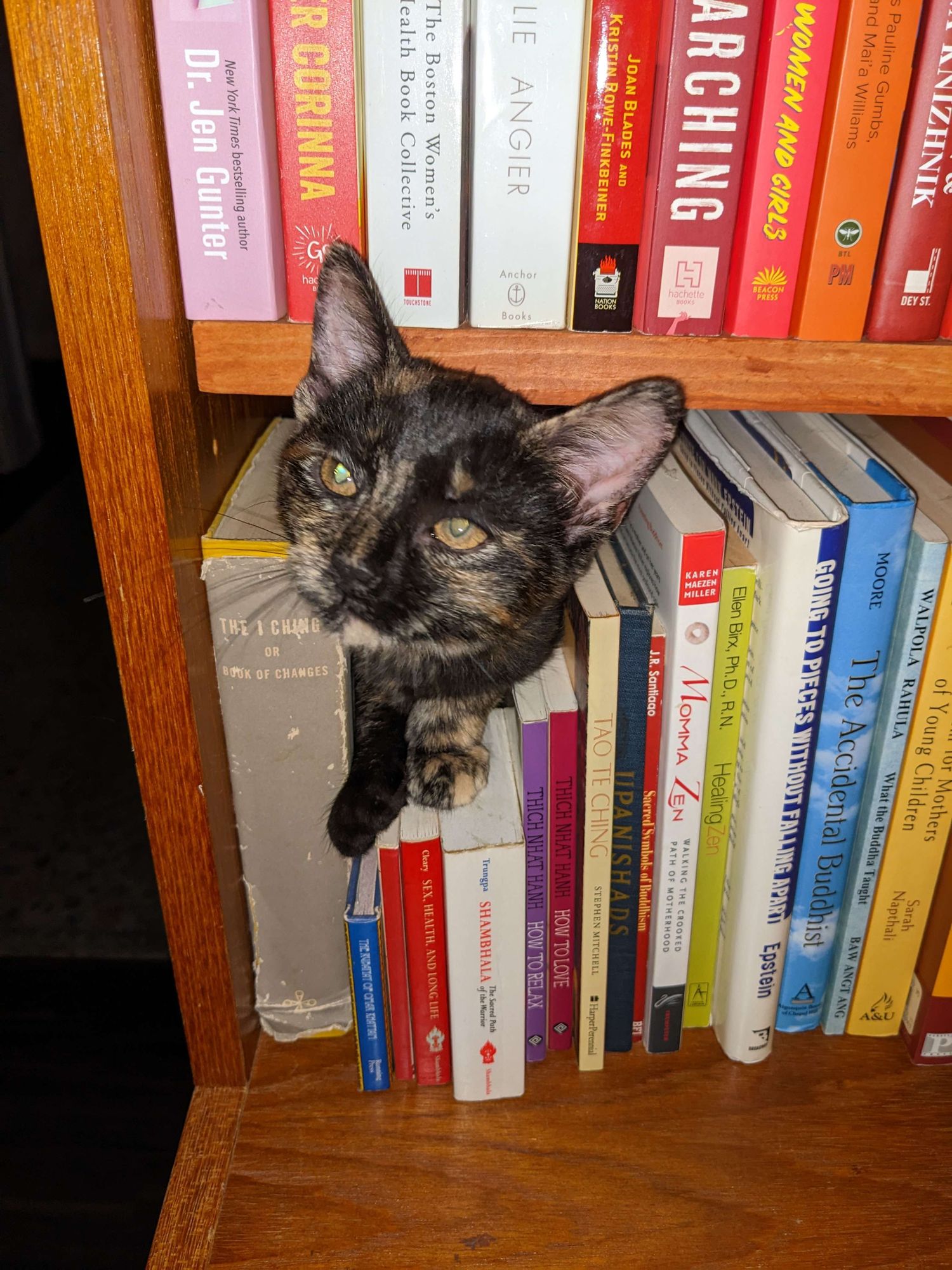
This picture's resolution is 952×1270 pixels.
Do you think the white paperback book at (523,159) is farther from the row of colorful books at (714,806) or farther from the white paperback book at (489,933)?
the white paperback book at (489,933)

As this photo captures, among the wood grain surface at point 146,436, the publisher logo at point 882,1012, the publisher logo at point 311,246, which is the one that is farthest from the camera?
the publisher logo at point 882,1012

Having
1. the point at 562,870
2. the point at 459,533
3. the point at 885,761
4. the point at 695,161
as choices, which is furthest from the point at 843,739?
the point at 695,161

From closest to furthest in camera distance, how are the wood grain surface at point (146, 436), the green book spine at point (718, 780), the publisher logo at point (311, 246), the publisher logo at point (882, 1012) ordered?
the wood grain surface at point (146, 436) → the publisher logo at point (311, 246) → the green book spine at point (718, 780) → the publisher logo at point (882, 1012)

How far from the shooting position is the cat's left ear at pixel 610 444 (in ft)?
2.22

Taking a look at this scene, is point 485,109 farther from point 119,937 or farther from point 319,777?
point 119,937

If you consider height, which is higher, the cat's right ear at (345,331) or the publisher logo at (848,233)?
the publisher logo at (848,233)

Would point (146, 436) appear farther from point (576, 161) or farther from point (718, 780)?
point (718, 780)

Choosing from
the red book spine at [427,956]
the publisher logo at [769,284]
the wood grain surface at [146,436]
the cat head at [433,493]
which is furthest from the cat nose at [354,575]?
the publisher logo at [769,284]

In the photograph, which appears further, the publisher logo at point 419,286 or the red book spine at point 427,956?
the red book spine at point 427,956

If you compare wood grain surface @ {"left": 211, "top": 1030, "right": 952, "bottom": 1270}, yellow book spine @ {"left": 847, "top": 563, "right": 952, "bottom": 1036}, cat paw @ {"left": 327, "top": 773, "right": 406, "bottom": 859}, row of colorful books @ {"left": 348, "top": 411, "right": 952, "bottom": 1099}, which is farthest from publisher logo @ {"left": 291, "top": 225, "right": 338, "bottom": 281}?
wood grain surface @ {"left": 211, "top": 1030, "right": 952, "bottom": 1270}

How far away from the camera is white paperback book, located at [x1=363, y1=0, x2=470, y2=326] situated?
62cm

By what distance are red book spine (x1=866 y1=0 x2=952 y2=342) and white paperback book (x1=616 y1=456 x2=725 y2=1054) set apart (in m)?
0.19

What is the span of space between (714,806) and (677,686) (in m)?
0.14

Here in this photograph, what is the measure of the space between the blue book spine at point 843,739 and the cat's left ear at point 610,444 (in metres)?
0.17
